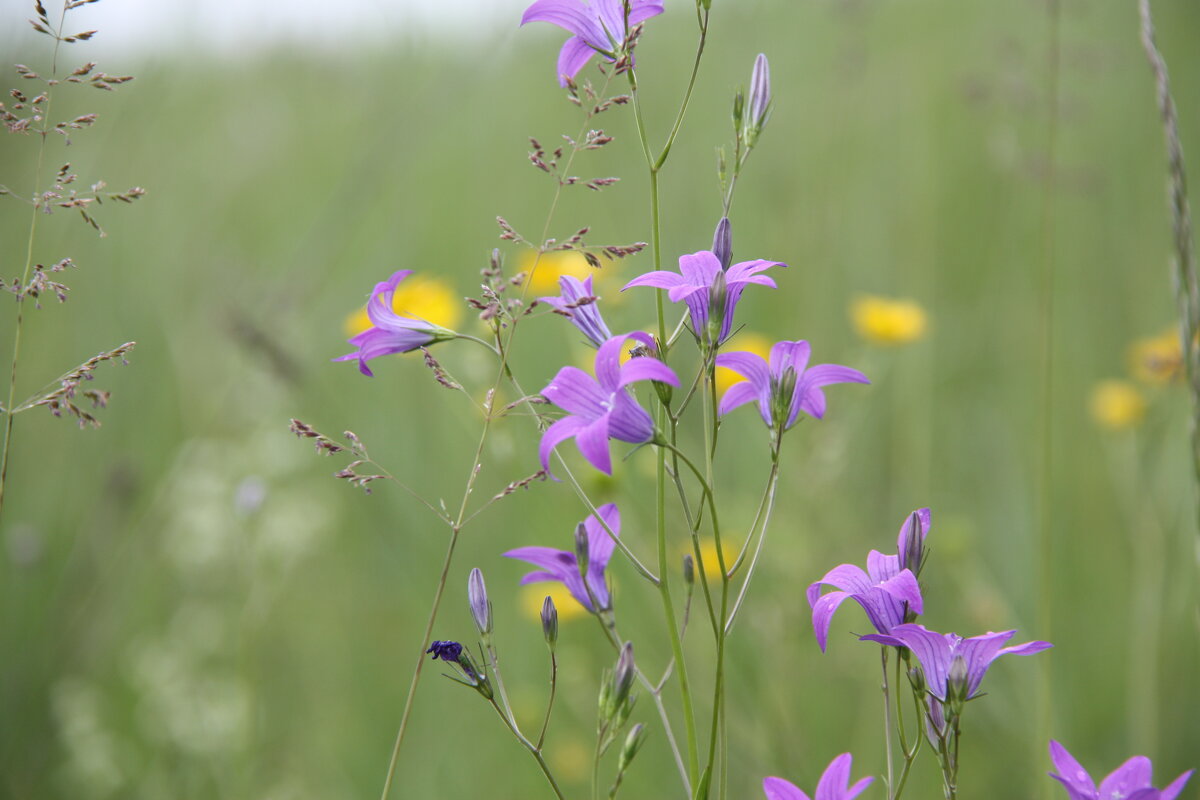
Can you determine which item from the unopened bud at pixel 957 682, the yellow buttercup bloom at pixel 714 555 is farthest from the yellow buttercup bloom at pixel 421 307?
the unopened bud at pixel 957 682

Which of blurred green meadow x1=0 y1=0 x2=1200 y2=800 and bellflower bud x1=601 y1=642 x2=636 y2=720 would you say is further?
blurred green meadow x1=0 y1=0 x2=1200 y2=800

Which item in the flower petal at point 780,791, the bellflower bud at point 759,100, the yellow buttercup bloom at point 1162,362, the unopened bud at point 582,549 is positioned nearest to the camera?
the flower petal at point 780,791

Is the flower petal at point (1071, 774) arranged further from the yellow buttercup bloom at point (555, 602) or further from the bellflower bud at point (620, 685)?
the yellow buttercup bloom at point (555, 602)

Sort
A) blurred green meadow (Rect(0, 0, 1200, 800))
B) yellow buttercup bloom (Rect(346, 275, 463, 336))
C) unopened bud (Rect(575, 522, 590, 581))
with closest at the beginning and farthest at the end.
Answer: unopened bud (Rect(575, 522, 590, 581))
blurred green meadow (Rect(0, 0, 1200, 800))
yellow buttercup bloom (Rect(346, 275, 463, 336))

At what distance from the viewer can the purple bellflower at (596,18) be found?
1.13 metres

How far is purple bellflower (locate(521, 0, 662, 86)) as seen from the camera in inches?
44.4

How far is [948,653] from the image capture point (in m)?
1.00

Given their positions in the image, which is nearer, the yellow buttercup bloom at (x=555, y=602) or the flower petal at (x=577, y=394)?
the flower petal at (x=577, y=394)

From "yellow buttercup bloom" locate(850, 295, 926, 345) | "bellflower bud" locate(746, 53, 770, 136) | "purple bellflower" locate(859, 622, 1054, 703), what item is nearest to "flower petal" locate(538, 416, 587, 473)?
"purple bellflower" locate(859, 622, 1054, 703)

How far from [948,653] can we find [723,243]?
53cm

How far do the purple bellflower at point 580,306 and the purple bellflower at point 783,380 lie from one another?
0.57 ft

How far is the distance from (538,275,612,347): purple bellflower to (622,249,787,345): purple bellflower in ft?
0.29

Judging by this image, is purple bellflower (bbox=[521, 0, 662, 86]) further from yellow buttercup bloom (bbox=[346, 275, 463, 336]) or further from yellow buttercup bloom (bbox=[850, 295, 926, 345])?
yellow buttercup bloom (bbox=[850, 295, 926, 345])

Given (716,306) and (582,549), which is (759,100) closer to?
(716,306)
